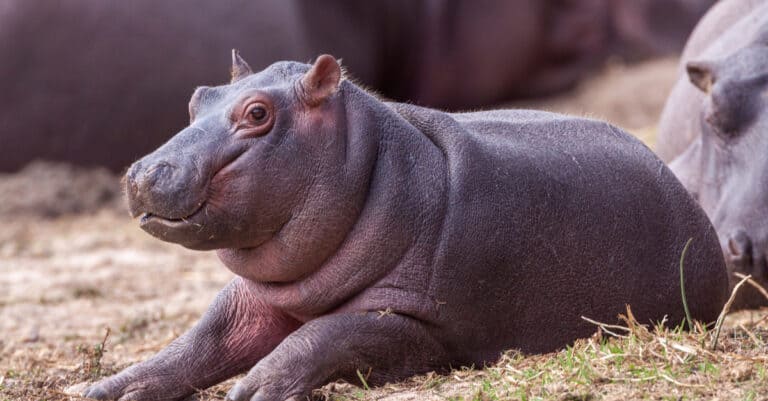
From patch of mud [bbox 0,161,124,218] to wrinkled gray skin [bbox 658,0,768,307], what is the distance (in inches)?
190

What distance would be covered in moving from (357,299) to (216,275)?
3.47m

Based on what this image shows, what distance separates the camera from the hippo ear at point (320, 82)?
3.64 metres

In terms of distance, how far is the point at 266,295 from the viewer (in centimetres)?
375

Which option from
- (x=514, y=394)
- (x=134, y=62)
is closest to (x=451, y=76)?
(x=134, y=62)

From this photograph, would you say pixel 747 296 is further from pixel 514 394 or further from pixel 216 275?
pixel 216 275

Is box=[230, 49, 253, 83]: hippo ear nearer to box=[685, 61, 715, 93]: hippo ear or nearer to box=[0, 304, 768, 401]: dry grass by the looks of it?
box=[0, 304, 768, 401]: dry grass

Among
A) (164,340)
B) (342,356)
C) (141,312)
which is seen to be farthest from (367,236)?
(141,312)

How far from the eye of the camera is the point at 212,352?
3805 millimetres

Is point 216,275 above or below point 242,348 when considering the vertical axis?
below

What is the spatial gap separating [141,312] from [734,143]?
258cm

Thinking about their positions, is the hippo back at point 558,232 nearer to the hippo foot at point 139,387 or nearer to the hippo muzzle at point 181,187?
the hippo muzzle at point 181,187

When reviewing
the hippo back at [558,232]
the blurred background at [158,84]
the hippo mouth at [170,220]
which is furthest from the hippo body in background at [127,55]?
the hippo mouth at [170,220]

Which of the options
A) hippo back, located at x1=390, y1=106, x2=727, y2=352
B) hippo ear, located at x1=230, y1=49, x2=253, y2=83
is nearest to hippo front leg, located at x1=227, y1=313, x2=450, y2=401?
hippo back, located at x1=390, y1=106, x2=727, y2=352

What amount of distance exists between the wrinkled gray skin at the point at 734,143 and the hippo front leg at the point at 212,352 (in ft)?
5.68
